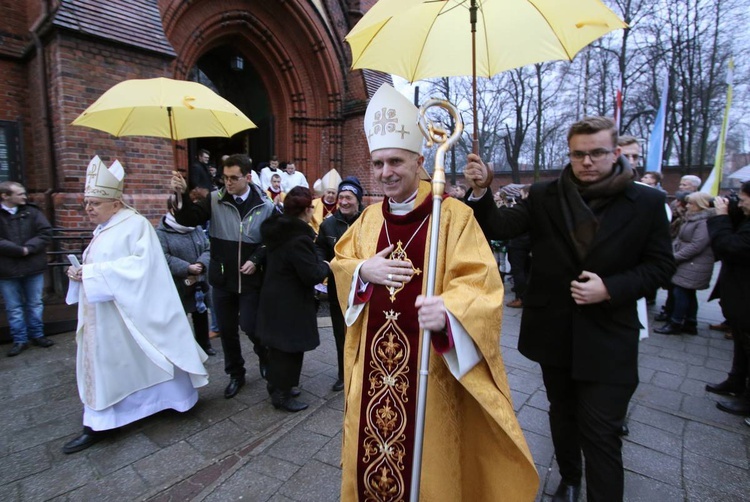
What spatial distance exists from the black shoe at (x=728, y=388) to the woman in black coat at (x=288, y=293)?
12.9ft

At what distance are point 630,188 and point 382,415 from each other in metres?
1.63

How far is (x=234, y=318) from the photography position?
3947mm

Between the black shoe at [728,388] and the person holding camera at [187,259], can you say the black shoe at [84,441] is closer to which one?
the person holding camera at [187,259]


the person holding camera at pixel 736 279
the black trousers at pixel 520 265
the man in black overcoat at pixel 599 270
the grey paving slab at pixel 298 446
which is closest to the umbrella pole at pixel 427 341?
the man in black overcoat at pixel 599 270

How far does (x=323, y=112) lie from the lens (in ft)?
38.5

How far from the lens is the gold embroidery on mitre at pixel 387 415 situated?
1.92 m

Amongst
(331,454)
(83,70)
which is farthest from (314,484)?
→ (83,70)

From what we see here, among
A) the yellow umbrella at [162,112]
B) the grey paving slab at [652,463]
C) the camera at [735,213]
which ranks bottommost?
the grey paving slab at [652,463]

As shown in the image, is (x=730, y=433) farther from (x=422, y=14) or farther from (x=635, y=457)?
(x=422, y=14)

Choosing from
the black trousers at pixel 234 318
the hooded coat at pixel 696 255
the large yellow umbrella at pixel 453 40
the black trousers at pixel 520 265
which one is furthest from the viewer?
the black trousers at pixel 520 265

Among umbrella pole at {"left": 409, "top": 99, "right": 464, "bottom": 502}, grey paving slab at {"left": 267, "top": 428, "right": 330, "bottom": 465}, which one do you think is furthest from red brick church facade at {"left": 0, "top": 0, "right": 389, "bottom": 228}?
umbrella pole at {"left": 409, "top": 99, "right": 464, "bottom": 502}

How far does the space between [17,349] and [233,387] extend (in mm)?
2906

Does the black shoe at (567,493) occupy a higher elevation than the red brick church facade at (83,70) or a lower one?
lower

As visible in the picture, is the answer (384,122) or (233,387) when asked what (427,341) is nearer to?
(384,122)
